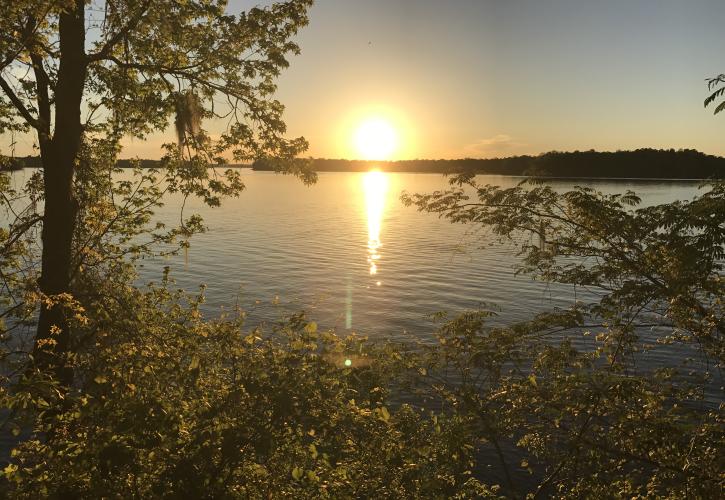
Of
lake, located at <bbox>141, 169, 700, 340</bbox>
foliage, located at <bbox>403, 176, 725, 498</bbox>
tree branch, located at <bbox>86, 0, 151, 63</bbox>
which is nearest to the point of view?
foliage, located at <bbox>403, 176, 725, 498</bbox>

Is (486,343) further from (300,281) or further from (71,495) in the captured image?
(300,281)

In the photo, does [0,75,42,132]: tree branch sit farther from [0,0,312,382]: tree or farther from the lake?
the lake

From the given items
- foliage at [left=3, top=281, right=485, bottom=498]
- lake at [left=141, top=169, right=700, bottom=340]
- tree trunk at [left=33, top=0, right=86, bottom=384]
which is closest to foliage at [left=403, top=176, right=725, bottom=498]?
foliage at [left=3, top=281, right=485, bottom=498]

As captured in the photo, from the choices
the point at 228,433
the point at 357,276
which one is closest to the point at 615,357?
the point at 228,433

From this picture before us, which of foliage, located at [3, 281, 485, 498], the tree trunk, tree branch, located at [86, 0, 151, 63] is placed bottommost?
foliage, located at [3, 281, 485, 498]

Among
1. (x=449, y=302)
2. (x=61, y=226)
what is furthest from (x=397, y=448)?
(x=449, y=302)

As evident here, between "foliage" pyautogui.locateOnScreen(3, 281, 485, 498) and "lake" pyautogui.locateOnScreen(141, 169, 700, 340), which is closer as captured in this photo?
"foliage" pyautogui.locateOnScreen(3, 281, 485, 498)

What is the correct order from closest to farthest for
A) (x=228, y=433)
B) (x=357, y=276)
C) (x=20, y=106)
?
1. (x=228, y=433)
2. (x=20, y=106)
3. (x=357, y=276)

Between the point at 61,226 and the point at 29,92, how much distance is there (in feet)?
12.0

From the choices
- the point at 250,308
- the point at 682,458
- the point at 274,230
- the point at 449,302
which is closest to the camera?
the point at 682,458

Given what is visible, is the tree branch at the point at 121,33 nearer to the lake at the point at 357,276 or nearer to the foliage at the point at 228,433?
the foliage at the point at 228,433

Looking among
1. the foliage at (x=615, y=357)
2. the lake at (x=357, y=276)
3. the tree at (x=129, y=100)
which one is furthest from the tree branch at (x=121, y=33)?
the lake at (x=357, y=276)

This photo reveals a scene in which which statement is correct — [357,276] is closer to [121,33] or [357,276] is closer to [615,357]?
[615,357]

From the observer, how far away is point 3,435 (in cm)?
1850
